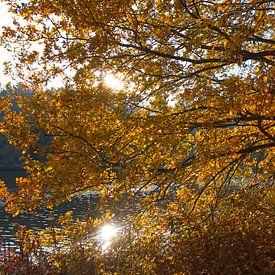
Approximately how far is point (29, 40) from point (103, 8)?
61.4 inches

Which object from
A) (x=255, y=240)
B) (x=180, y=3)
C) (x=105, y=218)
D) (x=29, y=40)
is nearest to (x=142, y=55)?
(x=180, y=3)

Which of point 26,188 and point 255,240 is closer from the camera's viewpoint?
point 26,188

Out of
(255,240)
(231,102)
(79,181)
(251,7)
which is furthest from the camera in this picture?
(255,240)

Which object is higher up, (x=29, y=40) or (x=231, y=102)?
(x=29, y=40)

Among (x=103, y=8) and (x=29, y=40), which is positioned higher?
(x=29, y=40)

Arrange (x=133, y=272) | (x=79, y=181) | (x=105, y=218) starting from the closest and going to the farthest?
(x=79, y=181) < (x=133, y=272) < (x=105, y=218)

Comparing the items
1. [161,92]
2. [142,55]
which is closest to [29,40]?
[142,55]

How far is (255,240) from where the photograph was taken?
289 inches

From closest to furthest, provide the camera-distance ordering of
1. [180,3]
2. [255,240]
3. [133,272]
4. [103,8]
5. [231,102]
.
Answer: [231,102] < [180,3] < [103,8] < [133,272] < [255,240]

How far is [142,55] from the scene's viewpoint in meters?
6.68

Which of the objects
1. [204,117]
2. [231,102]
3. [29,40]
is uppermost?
[29,40]

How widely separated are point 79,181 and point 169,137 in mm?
1589

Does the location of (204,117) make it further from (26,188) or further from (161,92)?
(26,188)

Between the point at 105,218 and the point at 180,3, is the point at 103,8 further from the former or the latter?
the point at 105,218
